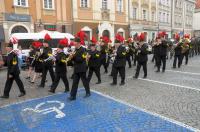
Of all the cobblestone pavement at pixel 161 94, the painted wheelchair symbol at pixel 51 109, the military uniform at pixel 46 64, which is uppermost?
the military uniform at pixel 46 64

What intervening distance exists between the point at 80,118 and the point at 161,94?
3.17 meters

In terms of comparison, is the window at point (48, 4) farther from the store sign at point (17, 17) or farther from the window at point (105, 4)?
the window at point (105, 4)

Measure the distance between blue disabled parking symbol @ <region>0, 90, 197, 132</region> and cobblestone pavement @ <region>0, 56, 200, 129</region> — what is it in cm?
47

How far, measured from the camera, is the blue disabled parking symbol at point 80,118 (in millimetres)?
5141

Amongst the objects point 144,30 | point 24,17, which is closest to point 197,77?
point 24,17

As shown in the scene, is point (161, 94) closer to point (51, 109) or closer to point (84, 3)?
point (51, 109)

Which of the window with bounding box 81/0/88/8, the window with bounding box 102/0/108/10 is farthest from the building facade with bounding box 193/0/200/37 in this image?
the window with bounding box 81/0/88/8

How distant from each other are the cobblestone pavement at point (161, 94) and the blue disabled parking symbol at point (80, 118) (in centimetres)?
47

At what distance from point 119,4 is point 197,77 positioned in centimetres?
2365

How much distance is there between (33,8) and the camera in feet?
76.8

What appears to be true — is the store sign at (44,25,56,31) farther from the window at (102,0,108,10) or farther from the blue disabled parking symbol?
the blue disabled parking symbol

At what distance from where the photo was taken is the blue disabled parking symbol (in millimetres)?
5141

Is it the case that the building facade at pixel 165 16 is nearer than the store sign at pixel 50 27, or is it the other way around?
the store sign at pixel 50 27

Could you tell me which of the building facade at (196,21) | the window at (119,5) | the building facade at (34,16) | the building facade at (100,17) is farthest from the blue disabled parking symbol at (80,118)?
the building facade at (196,21)
